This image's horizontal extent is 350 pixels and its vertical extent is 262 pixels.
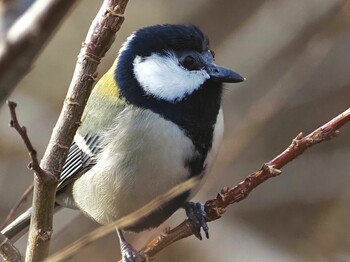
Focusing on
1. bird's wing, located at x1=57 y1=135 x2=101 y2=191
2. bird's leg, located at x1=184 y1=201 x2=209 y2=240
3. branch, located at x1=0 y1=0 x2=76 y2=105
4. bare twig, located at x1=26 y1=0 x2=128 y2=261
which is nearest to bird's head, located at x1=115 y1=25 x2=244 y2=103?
bird's wing, located at x1=57 y1=135 x2=101 y2=191

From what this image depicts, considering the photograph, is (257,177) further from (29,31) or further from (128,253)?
(29,31)

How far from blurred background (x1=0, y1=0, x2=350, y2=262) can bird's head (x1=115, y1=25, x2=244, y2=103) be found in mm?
611

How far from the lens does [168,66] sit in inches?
59.9

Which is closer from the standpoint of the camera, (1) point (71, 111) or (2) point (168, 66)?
(1) point (71, 111)

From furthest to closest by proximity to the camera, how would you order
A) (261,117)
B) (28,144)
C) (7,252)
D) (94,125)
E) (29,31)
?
(261,117), (94,125), (7,252), (28,144), (29,31)

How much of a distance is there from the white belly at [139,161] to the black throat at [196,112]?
14mm

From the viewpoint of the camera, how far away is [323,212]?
2666 mm

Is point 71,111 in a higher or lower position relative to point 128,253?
higher

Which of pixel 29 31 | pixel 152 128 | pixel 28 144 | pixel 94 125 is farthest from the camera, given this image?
pixel 94 125

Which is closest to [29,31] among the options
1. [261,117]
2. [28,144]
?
[28,144]

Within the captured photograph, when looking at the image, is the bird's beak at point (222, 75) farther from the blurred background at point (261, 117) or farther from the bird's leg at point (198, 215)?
the blurred background at point (261, 117)

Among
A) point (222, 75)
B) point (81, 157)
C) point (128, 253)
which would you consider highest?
point (222, 75)

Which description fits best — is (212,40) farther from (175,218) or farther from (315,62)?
(175,218)

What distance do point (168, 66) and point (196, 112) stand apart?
128 millimetres
